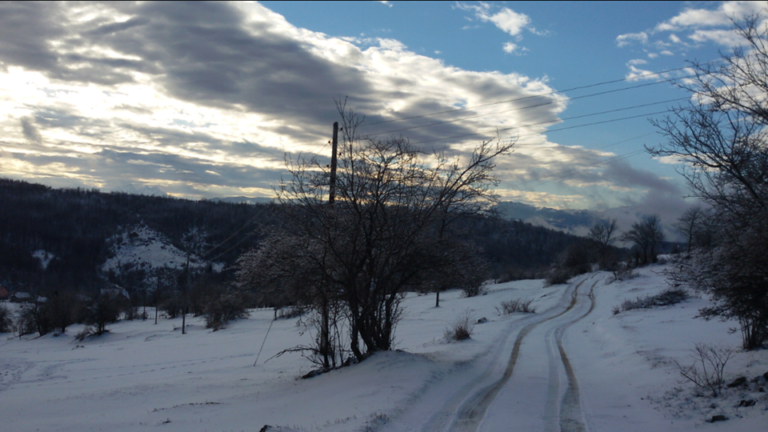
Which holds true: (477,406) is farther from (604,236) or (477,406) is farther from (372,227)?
(604,236)

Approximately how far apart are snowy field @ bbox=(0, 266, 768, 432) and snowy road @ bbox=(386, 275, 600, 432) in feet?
0.11

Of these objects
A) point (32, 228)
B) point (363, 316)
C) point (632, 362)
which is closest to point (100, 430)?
point (363, 316)

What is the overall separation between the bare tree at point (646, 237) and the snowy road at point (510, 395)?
54.4 meters

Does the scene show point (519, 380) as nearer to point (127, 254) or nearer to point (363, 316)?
point (363, 316)

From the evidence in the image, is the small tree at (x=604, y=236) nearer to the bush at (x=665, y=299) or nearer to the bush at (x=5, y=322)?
the bush at (x=665, y=299)

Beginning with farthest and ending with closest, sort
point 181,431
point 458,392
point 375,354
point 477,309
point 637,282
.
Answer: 1. point 637,282
2. point 477,309
3. point 375,354
4. point 458,392
5. point 181,431

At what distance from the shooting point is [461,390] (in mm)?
8695

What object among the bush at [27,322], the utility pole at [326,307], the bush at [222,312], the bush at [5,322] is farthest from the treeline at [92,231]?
the utility pole at [326,307]

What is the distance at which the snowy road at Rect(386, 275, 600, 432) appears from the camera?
667 centimetres

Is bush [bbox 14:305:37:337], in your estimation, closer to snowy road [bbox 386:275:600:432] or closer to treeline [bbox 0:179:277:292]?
treeline [bbox 0:179:277:292]

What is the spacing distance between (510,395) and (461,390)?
95cm

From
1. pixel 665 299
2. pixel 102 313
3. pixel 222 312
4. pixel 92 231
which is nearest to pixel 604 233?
pixel 665 299

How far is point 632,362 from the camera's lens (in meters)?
11.5

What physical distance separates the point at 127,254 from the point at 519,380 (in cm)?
13377
